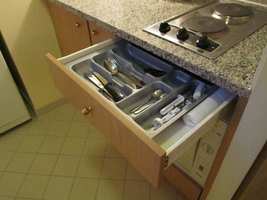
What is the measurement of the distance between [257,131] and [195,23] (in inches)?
17.4

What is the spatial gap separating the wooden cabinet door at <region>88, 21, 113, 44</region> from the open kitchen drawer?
19 centimetres

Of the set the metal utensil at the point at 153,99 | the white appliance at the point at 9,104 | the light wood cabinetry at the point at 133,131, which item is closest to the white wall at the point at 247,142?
the light wood cabinetry at the point at 133,131

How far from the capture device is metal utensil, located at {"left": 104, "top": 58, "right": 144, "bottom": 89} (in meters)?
0.85

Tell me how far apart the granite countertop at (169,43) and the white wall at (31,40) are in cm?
31

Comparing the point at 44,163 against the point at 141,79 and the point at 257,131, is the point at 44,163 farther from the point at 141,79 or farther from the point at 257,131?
the point at 257,131

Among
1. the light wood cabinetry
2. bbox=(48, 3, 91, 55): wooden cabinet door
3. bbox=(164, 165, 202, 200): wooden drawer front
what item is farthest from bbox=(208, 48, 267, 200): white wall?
bbox=(48, 3, 91, 55): wooden cabinet door

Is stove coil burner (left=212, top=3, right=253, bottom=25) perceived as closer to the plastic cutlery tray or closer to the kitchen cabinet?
the plastic cutlery tray

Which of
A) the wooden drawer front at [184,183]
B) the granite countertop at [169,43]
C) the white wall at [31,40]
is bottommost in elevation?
the wooden drawer front at [184,183]

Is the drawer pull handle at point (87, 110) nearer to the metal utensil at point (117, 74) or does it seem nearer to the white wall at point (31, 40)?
the metal utensil at point (117, 74)

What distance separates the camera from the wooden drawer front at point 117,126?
551 mm

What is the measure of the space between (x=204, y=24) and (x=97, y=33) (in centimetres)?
52

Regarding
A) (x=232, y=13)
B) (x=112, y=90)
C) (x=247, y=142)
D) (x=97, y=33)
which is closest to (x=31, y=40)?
(x=97, y=33)

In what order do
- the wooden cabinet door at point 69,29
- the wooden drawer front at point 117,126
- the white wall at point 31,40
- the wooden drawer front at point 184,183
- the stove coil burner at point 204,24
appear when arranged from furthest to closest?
the white wall at point 31,40, the wooden cabinet door at point 69,29, the wooden drawer front at point 184,183, the stove coil burner at point 204,24, the wooden drawer front at point 117,126

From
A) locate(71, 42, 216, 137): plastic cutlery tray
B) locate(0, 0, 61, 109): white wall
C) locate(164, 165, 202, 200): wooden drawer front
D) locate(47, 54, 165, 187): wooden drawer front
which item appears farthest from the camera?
locate(0, 0, 61, 109): white wall
